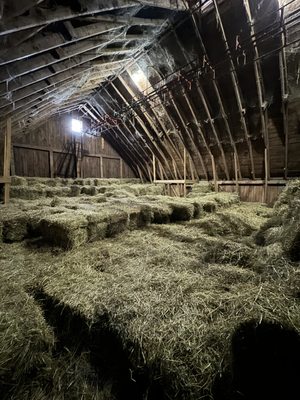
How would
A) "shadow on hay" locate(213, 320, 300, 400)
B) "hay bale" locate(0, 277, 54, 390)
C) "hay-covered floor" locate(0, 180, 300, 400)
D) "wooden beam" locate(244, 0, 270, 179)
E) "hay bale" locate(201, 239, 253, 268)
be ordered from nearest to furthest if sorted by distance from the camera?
"shadow on hay" locate(213, 320, 300, 400) < "hay-covered floor" locate(0, 180, 300, 400) < "hay bale" locate(0, 277, 54, 390) < "hay bale" locate(201, 239, 253, 268) < "wooden beam" locate(244, 0, 270, 179)

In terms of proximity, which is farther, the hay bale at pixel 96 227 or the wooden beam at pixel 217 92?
the wooden beam at pixel 217 92

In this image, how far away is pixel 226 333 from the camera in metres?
1.31

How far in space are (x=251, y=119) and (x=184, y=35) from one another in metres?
2.73

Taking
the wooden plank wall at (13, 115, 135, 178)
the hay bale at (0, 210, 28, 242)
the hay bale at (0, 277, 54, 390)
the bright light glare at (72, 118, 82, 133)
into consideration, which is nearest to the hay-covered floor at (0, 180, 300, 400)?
the hay bale at (0, 277, 54, 390)

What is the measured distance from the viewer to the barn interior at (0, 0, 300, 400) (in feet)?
4.25

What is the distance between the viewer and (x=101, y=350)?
64.5 inches

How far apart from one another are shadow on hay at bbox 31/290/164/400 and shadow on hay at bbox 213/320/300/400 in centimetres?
46

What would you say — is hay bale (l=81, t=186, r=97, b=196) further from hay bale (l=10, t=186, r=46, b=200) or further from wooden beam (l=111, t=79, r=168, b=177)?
wooden beam (l=111, t=79, r=168, b=177)

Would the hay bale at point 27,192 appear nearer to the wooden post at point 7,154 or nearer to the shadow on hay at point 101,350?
the wooden post at point 7,154

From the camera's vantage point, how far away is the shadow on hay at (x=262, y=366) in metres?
1.05

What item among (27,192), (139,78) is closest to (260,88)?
(139,78)

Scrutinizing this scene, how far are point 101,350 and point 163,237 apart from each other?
2.14 metres

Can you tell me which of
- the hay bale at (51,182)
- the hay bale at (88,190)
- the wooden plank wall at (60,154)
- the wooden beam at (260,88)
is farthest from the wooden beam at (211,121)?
the wooden plank wall at (60,154)

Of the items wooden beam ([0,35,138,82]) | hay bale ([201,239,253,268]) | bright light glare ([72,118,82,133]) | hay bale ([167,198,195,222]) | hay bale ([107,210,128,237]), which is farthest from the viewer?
bright light glare ([72,118,82,133])
